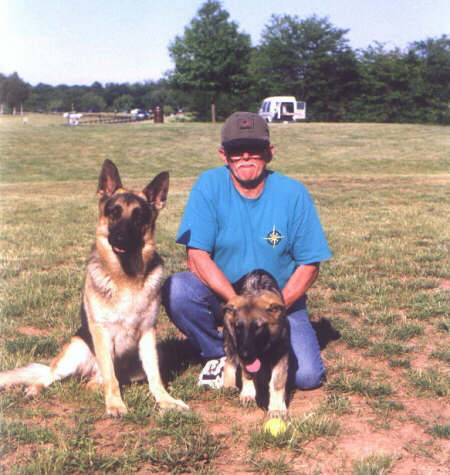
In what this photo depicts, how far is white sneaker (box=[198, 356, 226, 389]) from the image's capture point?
3751 millimetres

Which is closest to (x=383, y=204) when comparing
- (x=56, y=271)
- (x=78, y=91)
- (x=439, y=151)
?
(x=56, y=271)

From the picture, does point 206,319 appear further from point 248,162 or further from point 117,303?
point 248,162

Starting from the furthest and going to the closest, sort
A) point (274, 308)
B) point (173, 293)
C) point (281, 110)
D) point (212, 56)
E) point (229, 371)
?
1. point (212, 56)
2. point (281, 110)
3. point (173, 293)
4. point (229, 371)
5. point (274, 308)

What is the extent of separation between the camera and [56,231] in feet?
31.7

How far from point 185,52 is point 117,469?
209 ft

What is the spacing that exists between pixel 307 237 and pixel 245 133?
92cm

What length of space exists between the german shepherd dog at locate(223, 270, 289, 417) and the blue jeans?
1.48 ft

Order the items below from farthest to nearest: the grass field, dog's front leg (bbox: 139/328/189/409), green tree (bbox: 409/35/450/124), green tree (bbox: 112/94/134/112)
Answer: green tree (bbox: 112/94/134/112), green tree (bbox: 409/35/450/124), dog's front leg (bbox: 139/328/189/409), the grass field

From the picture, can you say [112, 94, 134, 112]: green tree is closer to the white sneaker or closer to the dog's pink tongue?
the white sneaker

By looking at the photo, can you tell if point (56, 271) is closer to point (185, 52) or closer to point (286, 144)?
point (286, 144)

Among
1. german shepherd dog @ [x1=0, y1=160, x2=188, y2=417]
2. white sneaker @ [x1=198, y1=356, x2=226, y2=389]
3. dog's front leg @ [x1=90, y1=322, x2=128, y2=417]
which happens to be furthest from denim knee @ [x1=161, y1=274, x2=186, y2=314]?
dog's front leg @ [x1=90, y1=322, x2=128, y2=417]

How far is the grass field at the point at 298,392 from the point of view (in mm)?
2832

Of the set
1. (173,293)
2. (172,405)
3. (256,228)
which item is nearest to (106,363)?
(172,405)

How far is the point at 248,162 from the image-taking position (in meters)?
3.87
